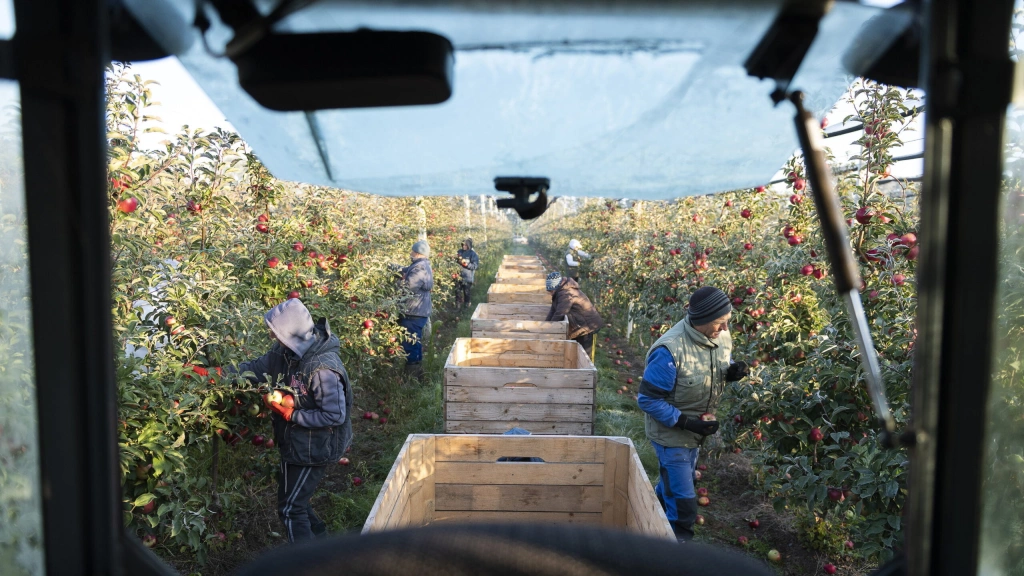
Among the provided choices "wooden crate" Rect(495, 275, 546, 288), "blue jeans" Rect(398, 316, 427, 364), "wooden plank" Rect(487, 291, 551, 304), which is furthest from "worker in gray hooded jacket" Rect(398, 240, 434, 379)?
"wooden crate" Rect(495, 275, 546, 288)

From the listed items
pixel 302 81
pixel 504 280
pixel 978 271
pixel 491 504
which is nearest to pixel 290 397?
pixel 491 504

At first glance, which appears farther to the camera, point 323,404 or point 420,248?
point 420,248

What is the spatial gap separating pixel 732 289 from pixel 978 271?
4.74 m

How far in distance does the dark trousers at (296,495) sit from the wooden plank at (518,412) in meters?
1.38

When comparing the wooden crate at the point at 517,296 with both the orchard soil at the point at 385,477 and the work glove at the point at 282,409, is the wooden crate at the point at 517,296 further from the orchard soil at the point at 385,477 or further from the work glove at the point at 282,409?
the work glove at the point at 282,409

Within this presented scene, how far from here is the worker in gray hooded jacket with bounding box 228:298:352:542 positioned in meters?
3.41

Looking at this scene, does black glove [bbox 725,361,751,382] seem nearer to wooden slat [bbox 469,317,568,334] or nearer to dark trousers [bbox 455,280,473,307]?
wooden slat [bbox 469,317,568,334]

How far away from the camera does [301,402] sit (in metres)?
3.53

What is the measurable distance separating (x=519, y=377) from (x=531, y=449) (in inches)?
49.3

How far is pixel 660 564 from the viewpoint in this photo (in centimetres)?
80

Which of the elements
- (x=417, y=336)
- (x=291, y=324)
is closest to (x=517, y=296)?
(x=417, y=336)

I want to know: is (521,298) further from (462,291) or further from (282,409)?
(282,409)

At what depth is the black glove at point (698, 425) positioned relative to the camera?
361 cm

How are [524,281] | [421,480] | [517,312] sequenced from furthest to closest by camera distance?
[524,281]
[517,312]
[421,480]
